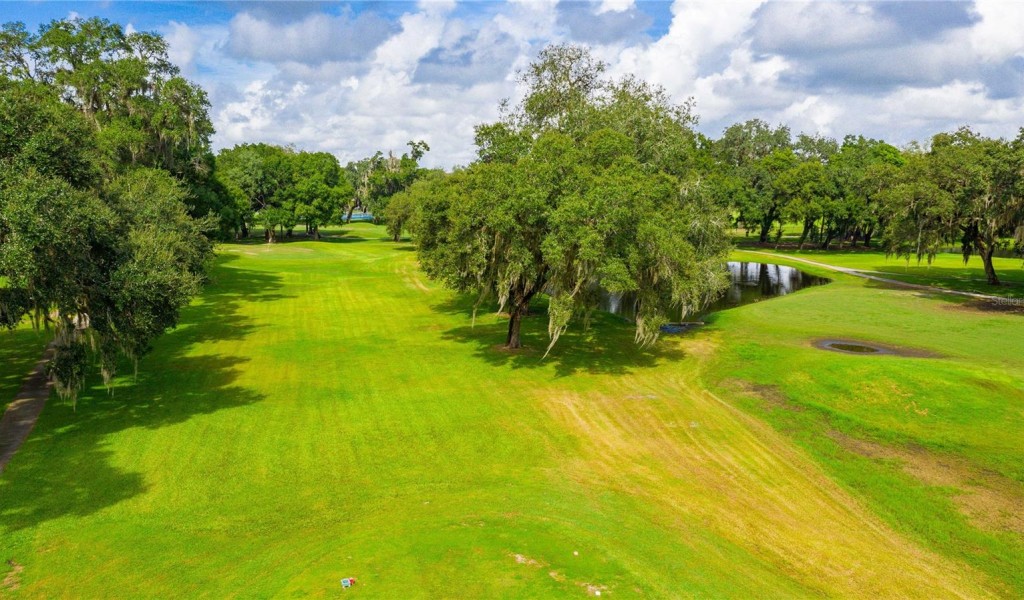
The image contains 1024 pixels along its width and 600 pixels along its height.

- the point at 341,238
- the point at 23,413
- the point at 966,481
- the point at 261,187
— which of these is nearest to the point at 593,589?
the point at 966,481

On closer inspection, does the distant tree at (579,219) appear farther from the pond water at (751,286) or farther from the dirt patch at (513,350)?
the pond water at (751,286)

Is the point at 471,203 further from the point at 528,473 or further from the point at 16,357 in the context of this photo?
the point at 16,357

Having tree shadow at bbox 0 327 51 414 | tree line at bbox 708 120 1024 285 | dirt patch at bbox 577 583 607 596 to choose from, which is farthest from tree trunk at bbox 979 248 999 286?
tree shadow at bbox 0 327 51 414

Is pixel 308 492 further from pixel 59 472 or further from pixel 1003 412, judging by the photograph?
pixel 1003 412

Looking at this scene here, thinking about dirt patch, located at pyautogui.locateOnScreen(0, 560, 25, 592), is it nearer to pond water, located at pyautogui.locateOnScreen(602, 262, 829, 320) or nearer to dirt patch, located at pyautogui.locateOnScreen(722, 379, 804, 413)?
dirt patch, located at pyautogui.locateOnScreen(722, 379, 804, 413)

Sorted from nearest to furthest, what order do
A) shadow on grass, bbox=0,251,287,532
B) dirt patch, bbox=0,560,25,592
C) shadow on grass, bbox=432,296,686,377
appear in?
dirt patch, bbox=0,560,25,592 → shadow on grass, bbox=0,251,287,532 → shadow on grass, bbox=432,296,686,377

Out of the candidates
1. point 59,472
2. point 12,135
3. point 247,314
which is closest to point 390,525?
point 59,472
